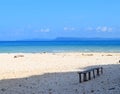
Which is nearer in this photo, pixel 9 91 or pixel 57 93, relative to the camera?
pixel 57 93

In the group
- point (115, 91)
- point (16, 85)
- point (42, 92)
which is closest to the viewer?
point (115, 91)

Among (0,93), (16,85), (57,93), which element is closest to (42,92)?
(57,93)

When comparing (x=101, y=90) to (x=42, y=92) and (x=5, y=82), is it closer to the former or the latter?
(x=42, y=92)

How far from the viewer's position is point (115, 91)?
15.1 metres

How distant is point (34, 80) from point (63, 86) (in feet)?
10.7

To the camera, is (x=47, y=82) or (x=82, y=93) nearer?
(x=82, y=93)

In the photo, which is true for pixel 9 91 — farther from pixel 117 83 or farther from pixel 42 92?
pixel 117 83

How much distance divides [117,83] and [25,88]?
429cm

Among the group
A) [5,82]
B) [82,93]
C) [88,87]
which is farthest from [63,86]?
[5,82]

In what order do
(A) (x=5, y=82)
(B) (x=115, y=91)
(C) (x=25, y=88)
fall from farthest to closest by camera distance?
(A) (x=5, y=82)
(C) (x=25, y=88)
(B) (x=115, y=91)

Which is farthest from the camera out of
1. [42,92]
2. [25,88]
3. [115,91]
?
[25,88]

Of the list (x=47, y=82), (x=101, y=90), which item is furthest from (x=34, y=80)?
(x=101, y=90)

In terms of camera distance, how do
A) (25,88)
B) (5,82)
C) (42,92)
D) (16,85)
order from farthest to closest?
(5,82)
(16,85)
(25,88)
(42,92)

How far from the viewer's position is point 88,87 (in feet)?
55.5
